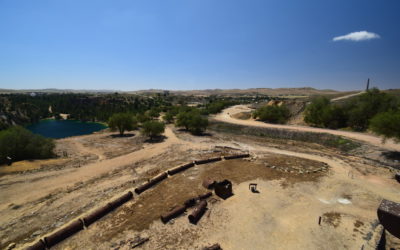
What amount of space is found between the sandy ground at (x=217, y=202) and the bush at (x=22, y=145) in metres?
5.83

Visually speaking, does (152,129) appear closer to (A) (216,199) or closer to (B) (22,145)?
(B) (22,145)

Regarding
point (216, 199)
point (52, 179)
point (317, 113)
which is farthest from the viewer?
point (317, 113)

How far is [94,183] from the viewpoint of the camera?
2119 centimetres

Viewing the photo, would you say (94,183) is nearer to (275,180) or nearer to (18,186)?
(18,186)

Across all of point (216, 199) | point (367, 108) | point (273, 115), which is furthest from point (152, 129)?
point (367, 108)

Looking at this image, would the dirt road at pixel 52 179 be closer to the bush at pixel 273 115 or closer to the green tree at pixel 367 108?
the bush at pixel 273 115

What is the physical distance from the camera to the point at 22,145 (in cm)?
2834

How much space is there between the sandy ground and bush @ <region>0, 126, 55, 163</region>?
19.1ft

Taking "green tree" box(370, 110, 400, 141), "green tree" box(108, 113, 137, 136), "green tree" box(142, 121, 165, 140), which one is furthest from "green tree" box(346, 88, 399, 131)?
"green tree" box(108, 113, 137, 136)

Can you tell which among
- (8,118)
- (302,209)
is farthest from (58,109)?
(302,209)

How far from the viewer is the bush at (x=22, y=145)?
88.3ft

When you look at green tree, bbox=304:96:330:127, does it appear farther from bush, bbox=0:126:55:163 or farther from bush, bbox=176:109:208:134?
bush, bbox=0:126:55:163

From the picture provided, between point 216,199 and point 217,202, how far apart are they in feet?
1.52

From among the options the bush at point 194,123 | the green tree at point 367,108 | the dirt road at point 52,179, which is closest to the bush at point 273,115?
the green tree at point 367,108
